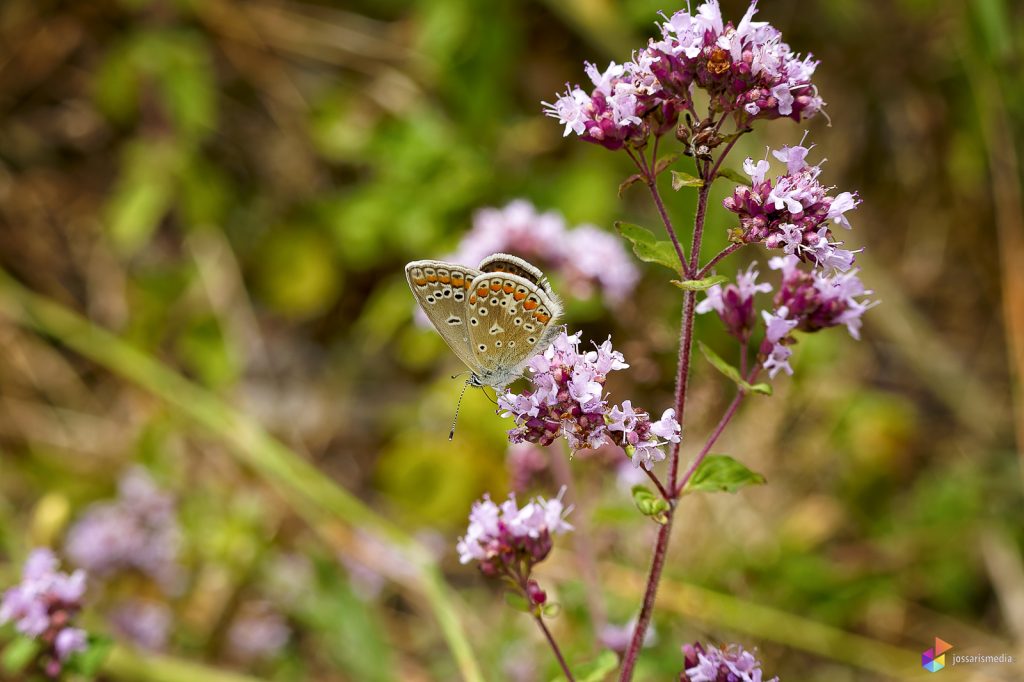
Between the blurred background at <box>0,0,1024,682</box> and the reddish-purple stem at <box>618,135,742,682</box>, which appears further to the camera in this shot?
the blurred background at <box>0,0,1024,682</box>

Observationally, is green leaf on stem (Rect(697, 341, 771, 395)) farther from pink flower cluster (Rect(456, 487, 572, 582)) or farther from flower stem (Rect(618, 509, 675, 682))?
pink flower cluster (Rect(456, 487, 572, 582))

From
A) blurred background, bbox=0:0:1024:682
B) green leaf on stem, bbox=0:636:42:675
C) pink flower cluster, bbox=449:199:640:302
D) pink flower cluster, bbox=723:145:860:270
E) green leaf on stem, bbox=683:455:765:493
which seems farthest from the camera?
blurred background, bbox=0:0:1024:682

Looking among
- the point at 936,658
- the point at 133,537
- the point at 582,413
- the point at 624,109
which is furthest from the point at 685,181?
the point at 133,537

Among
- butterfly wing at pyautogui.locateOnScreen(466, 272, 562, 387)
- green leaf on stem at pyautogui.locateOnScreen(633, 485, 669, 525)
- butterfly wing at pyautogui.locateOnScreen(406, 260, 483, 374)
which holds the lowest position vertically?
green leaf on stem at pyautogui.locateOnScreen(633, 485, 669, 525)

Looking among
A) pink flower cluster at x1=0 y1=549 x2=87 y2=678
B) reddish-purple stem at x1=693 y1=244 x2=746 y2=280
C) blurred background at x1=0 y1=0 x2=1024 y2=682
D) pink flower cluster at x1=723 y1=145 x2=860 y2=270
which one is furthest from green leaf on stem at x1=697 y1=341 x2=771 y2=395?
pink flower cluster at x1=0 y1=549 x2=87 y2=678

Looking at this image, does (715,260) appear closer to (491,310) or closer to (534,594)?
(491,310)

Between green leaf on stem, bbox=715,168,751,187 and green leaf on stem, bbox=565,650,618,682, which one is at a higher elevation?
green leaf on stem, bbox=715,168,751,187
